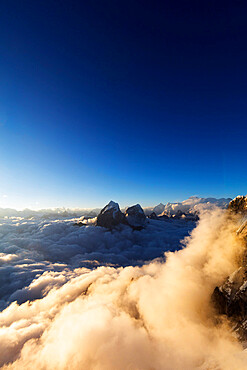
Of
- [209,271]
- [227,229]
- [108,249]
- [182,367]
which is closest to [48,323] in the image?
[182,367]

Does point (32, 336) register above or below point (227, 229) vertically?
below

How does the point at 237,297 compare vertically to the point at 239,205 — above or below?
below

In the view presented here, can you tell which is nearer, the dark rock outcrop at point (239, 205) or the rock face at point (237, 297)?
the rock face at point (237, 297)

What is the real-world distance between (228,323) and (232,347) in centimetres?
244

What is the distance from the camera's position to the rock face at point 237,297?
10.6 metres

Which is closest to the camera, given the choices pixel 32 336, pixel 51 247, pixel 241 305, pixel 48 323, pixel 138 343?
pixel 241 305

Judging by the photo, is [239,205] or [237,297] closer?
[237,297]

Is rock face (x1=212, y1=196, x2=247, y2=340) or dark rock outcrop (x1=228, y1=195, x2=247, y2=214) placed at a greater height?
A: dark rock outcrop (x1=228, y1=195, x2=247, y2=214)

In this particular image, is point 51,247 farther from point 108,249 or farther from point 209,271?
point 209,271

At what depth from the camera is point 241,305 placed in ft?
36.0

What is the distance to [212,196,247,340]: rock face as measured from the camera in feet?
34.9

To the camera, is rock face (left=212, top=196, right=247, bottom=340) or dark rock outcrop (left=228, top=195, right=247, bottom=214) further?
dark rock outcrop (left=228, top=195, right=247, bottom=214)

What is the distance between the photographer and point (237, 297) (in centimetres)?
1145

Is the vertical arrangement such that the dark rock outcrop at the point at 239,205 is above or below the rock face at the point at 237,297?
above
